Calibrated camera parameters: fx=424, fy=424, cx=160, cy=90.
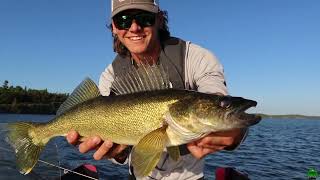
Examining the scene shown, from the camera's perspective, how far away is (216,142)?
13.0 ft

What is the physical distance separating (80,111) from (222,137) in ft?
5.63

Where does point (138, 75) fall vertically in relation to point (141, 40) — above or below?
below

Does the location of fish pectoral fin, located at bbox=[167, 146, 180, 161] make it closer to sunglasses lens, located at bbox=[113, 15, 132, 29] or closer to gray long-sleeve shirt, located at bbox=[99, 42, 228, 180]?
gray long-sleeve shirt, located at bbox=[99, 42, 228, 180]

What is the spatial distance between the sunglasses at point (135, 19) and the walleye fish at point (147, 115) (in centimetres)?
80

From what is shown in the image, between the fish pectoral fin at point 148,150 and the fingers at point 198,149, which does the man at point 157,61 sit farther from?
the fish pectoral fin at point 148,150

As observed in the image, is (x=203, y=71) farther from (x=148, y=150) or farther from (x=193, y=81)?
(x=148, y=150)

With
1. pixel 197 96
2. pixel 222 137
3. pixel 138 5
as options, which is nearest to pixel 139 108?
pixel 197 96

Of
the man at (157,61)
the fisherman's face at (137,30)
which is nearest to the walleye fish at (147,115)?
the man at (157,61)

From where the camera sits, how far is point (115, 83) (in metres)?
4.64

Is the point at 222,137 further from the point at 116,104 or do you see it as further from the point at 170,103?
the point at 116,104

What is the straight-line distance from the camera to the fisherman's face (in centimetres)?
510

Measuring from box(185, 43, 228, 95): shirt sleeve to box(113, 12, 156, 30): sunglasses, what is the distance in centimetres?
56

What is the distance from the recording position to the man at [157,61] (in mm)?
4727

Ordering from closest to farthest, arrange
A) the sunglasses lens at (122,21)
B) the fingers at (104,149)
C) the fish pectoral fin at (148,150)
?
the fish pectoral fin at (148,150) → the fingers at (104,149) → the sunglasses lens at (122,21)
